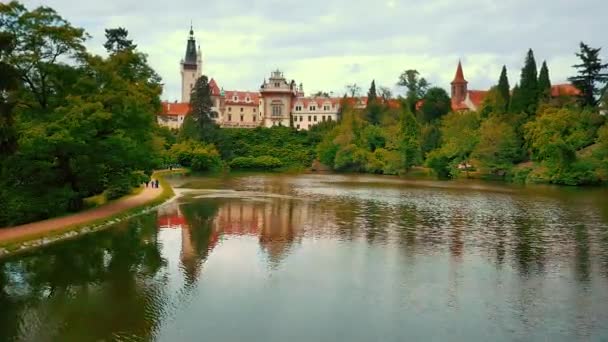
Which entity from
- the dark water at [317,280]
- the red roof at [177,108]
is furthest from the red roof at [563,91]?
the red roof at [177,108]

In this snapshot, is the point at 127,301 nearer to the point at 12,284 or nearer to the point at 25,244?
the point at 12,284

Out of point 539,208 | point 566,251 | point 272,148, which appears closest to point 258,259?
point 566,251

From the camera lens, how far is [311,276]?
14.4 metres

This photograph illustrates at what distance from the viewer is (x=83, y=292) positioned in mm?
12789

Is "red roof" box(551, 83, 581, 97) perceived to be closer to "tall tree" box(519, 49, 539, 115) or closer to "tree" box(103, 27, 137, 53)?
"tall tree" box(519, 49, 539, 115)

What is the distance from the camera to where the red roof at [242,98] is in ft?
324

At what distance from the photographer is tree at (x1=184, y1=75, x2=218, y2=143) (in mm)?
76375

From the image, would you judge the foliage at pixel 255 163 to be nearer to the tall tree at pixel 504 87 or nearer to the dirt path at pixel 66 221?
the tall tree at pixel 504 87

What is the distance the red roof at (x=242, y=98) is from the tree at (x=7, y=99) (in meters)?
78.5

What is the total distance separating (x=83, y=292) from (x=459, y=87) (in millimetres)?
91232

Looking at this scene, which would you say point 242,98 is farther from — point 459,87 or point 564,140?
point 564,140

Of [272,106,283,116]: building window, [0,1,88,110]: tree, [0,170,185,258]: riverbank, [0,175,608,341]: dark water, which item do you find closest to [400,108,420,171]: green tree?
[272,106,283,116]: building window

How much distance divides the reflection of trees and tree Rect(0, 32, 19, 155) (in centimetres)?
440

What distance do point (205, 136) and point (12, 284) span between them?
6350 cm
